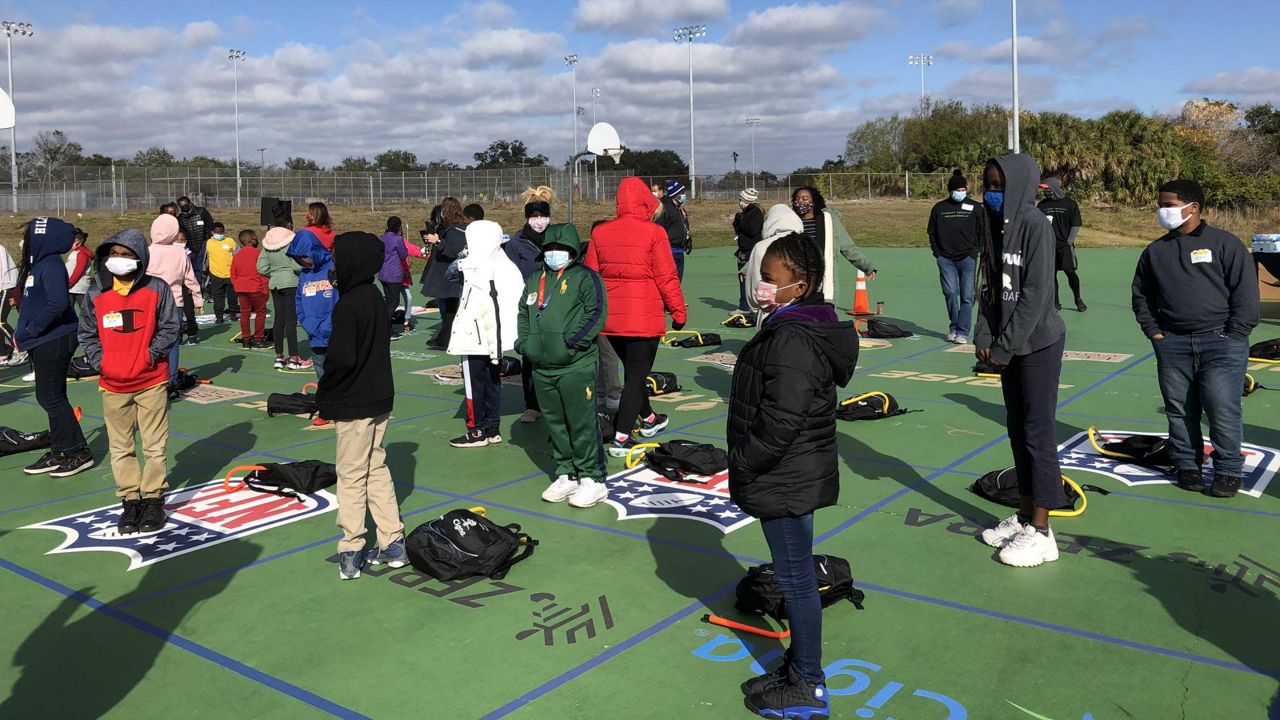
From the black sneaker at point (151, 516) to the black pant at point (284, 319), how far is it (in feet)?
21.5

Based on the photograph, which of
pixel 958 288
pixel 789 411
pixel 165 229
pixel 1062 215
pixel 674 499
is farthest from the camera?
pixel 1062 215

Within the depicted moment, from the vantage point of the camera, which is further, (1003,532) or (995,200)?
(1003,532)

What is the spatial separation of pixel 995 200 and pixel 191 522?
5.32m

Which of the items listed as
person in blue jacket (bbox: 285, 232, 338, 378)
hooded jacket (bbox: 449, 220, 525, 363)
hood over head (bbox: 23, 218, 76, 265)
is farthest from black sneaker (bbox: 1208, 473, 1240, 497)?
hood over head (bbox: 23, 218, 76, 265)

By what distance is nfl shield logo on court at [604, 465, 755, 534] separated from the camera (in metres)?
6.30

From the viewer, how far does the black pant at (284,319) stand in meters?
12.7

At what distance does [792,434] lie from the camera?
3.68 m

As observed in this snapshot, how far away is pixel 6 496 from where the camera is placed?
23.7 feet

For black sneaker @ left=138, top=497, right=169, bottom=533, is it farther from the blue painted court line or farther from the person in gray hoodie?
the person in gray hoodie

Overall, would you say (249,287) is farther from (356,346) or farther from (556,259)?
(356,346)

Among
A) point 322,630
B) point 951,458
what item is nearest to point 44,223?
point 322,630

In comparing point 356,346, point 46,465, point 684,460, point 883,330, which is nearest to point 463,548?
point 356,346

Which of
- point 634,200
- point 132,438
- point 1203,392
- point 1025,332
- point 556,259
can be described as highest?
point 634,200

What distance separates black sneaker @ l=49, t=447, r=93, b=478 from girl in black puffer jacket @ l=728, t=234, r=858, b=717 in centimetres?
619
